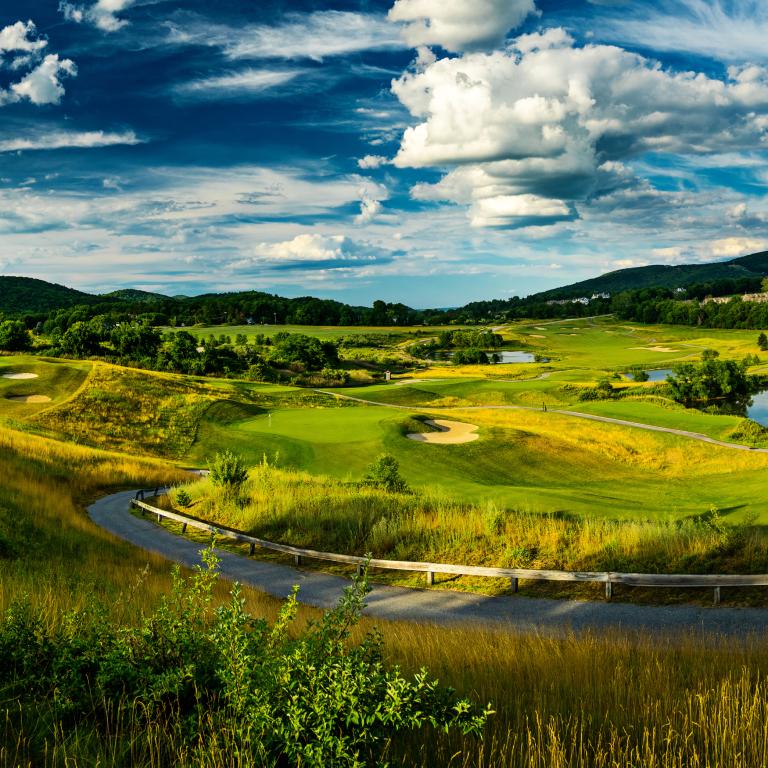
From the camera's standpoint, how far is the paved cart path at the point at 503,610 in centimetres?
1099

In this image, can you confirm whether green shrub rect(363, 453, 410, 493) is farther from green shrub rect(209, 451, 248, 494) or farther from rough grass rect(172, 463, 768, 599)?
green shrub rect(209, 451, 248, 494)

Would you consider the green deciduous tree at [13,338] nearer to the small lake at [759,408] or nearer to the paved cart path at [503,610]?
the paved cart path at [503,610]

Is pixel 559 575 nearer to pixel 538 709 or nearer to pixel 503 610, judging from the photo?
pixel 503 610

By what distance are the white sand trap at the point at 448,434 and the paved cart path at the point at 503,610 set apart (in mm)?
30709

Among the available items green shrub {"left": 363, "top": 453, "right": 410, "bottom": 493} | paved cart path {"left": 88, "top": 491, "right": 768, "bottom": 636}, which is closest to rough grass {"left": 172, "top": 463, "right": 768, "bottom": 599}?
paved cart path {"left": 88, "top": 491, "right": 768, "bottom": 636}

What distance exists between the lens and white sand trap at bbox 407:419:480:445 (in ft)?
157

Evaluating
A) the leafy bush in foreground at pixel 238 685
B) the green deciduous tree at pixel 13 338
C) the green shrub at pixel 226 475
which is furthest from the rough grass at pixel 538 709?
the green deciduous tree at pixel 13 338

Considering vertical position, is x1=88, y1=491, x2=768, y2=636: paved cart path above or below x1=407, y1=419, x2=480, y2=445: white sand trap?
above

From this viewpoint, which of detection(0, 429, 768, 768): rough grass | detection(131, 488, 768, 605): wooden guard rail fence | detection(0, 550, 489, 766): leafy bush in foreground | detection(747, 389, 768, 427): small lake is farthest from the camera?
detection(747, 389, 768, 427): small lake

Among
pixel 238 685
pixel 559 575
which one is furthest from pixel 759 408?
pixel 238 685

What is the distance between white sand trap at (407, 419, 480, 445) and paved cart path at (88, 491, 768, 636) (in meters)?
30.7

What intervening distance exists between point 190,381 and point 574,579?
58271 millimetres

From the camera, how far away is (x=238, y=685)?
4.16 m

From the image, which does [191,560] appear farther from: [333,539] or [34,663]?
[34,663]
